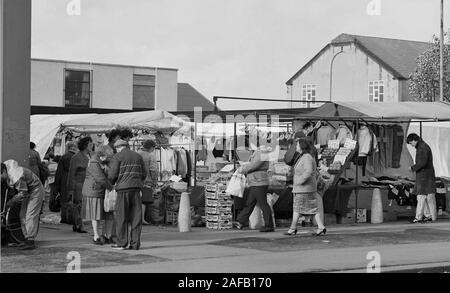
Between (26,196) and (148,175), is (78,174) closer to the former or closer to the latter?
(148,175)

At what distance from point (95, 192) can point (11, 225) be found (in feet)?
5.55

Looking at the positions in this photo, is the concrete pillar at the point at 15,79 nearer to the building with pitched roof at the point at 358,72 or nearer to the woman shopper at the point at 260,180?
the woman shopper at the point at 260,180

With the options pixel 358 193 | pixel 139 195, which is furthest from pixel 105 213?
pixel 358 193

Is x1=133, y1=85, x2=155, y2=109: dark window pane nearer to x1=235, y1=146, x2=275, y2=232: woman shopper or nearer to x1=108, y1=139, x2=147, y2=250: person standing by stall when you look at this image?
x1=235, y1=146, x2=275, y2=232: woman shopper

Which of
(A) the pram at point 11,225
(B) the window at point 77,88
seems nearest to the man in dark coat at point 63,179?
(A) the pram at point 11,225

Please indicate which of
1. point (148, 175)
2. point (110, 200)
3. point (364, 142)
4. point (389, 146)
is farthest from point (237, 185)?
point (389, 146)

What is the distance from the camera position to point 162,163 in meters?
24.0

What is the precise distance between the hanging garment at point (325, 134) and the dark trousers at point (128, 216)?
803cm

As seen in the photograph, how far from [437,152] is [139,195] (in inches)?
612

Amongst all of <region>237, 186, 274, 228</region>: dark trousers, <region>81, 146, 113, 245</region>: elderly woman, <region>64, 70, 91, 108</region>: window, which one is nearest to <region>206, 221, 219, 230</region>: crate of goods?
<region>237, 186, 274, 228</region>: dark trousers

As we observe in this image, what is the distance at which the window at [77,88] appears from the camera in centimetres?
5412
